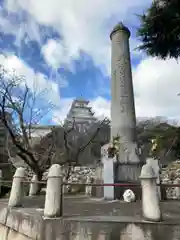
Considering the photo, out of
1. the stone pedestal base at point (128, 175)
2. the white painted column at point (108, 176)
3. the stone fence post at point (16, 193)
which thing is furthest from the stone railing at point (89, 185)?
the stone pedestal base at point (128, 175)

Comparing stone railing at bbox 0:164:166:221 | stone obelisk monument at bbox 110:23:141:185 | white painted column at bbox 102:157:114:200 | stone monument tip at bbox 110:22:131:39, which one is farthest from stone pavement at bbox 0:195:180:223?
stone monument tip at bbox 110:22:131:39

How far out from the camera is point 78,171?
63.5 ft

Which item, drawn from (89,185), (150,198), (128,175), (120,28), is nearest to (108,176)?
(128,175)

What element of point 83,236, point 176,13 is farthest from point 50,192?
point 176,13

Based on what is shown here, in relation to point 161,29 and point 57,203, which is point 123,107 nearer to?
point 161,29

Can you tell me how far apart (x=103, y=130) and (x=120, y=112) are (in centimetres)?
1768

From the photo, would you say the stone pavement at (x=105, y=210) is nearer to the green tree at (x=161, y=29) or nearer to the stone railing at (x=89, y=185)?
the stone railing at (x=89, y=185)

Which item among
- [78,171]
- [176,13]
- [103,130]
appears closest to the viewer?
[176,13]

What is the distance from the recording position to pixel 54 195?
12.3 feet

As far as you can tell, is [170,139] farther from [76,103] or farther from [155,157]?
[76,103]

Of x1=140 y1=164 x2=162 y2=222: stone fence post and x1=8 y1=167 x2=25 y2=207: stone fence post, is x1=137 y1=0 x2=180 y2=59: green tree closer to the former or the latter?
x1=140 y1=164 x2=162 y2=222: stone fence post

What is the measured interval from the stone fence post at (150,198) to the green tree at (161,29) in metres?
8.63

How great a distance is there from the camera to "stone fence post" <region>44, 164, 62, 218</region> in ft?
12.1

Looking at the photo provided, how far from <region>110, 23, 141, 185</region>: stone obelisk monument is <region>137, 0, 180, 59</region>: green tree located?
116 centimetres
